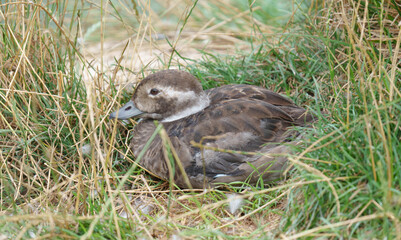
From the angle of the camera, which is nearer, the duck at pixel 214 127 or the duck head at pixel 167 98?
the duck at pixel 214 127

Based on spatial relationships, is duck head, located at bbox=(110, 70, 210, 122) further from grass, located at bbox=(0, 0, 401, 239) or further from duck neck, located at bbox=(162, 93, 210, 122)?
grass, located at bbox=(0, 0, 401, 239)

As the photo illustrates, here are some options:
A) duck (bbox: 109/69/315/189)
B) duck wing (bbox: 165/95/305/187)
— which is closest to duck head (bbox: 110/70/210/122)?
duck (bbox: 109/69/315/189)

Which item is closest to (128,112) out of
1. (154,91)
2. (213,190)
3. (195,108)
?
(154,91)

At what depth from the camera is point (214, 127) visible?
12.0 ft

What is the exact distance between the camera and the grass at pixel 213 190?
8.77ft

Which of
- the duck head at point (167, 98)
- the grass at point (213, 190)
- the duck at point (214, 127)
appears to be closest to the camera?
the grass at point (213, 190)

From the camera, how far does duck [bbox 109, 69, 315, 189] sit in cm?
359

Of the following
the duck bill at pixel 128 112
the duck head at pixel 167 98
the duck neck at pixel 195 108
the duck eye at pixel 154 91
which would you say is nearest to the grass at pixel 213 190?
the duck bill at pixel 128 112

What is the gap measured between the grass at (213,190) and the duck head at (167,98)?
276 millimetres

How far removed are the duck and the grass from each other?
0.51 ft

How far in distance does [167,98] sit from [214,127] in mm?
522

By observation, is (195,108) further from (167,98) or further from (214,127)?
(214,127)

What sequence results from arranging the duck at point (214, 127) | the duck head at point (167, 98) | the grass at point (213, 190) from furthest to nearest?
the duck head at point (167, 98)
the duck at point (214, 127)
the grass at point (213, 190)

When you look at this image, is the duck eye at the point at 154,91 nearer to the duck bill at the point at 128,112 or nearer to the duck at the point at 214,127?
the duck at the point at 214,127
